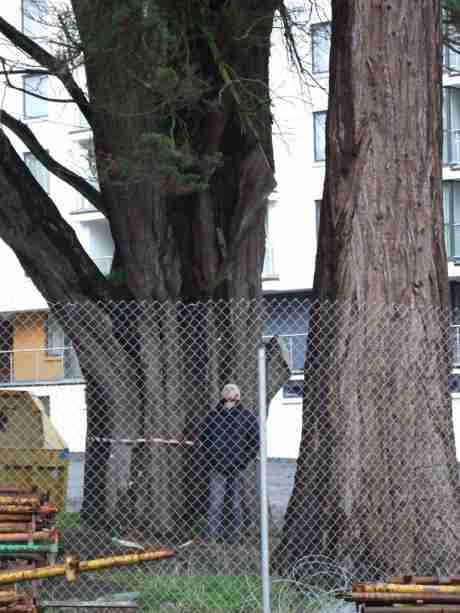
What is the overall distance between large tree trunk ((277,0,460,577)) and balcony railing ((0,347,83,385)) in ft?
74.3

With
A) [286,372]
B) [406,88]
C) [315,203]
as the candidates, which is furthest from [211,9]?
[315,203]

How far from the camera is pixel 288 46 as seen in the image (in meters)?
12.8

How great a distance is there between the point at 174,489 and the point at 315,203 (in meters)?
23.0

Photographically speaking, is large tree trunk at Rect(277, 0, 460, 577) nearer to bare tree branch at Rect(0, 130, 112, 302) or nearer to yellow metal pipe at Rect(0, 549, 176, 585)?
yellow metal pipe at Rect(0, 549, 176, 585)

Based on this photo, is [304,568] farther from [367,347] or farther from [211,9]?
[211,9]

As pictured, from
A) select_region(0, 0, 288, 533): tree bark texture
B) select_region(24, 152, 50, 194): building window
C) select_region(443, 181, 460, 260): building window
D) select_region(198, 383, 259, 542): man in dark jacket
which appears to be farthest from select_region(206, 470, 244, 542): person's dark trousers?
select_region(24, 152, 50, 194): building window

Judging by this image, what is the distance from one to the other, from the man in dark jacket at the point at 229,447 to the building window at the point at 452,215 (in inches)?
876

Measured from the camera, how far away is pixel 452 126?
3375 centimetres

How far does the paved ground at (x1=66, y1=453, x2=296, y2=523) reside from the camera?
1611 centimetres

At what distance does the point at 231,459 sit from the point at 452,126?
2317 cm

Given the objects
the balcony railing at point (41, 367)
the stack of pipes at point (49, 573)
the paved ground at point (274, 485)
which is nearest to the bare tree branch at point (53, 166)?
the paved ground at point (274, 485)

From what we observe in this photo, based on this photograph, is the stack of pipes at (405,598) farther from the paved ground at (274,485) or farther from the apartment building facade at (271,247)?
the apartment building facade at (271,247)

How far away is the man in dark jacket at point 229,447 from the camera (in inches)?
469

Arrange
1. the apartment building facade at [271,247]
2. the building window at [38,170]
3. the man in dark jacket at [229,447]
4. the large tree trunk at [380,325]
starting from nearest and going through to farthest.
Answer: the large tree trunk at [380,325] < the man in dark jacket at [229,447] < the apartment building facade at [271,247] < the building window at [38,170]
